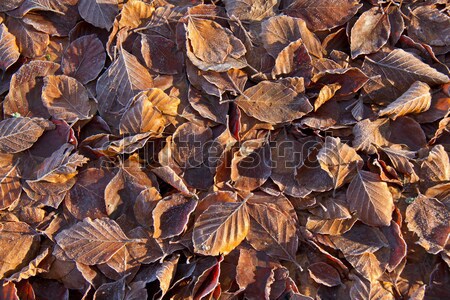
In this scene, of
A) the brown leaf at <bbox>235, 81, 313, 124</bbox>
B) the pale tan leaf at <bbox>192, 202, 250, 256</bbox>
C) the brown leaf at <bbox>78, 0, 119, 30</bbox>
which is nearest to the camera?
the pale tan leaf at <bbox>192, 202, 250, 256</bbox>

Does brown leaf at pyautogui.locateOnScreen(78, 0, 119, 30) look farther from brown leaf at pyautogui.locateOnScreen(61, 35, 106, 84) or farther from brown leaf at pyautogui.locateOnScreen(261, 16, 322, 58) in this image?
brown leaf at pyautogui.locateOnScreen(261, 16, 322, 58)

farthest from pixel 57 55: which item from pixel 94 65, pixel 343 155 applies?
pixel 343 155

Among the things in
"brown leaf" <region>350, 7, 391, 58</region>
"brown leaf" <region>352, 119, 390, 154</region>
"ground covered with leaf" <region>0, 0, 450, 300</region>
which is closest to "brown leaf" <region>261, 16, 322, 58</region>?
"ground covered with leaf" <region>0, 0, 450, 300</region>

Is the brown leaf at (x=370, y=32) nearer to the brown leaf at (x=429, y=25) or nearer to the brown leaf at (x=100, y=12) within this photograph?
the brown leaf at (x=429, y=25)

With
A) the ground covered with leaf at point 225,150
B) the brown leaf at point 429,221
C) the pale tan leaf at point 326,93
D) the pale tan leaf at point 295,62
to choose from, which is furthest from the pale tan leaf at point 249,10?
the brown leaf at point 429,221

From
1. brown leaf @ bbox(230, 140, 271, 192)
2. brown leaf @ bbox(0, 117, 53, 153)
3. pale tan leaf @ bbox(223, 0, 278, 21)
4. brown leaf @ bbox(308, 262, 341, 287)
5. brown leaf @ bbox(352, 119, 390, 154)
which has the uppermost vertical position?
pale tan leaf @ bbox(223, 0, 278, 21)

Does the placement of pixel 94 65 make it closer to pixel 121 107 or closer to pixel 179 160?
pixel 121 107

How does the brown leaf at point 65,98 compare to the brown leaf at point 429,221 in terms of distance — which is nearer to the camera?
the brown leaf at point 429,221

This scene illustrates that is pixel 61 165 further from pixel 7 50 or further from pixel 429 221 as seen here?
pixel 429 221
